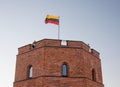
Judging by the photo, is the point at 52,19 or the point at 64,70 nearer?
the point at 64,70

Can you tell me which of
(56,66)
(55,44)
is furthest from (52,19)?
(56,66)

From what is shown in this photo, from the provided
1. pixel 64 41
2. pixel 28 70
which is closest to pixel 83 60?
pixel 64 41

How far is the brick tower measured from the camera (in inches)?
644

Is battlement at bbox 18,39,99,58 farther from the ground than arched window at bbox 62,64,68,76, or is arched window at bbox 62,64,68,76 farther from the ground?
battlement at bbox 18,39,99,58

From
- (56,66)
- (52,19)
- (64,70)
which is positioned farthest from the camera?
(52,19)

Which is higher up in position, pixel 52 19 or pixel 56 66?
pixel 52 19

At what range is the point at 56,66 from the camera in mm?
16688

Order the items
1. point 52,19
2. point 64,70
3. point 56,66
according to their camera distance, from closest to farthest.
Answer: point 56,66 < point 64,70 < point 52,19

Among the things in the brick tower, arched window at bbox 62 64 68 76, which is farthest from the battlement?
arched window at bbox 62 64 68 76

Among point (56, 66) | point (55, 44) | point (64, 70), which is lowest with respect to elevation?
point (64, 70)

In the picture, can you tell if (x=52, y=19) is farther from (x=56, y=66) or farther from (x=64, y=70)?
(x=64, y=70)

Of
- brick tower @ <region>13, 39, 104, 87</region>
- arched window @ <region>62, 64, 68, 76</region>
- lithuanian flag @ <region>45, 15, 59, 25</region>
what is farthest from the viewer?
lithuanian flag @ <region>45, 15, 59, 25</region>

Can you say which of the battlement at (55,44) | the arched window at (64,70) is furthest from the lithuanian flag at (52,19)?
the arched window at (64,70)

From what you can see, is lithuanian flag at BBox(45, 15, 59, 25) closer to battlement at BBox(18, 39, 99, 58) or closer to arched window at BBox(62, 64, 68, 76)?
battlement at BBox(18, 39, 99, 58)
